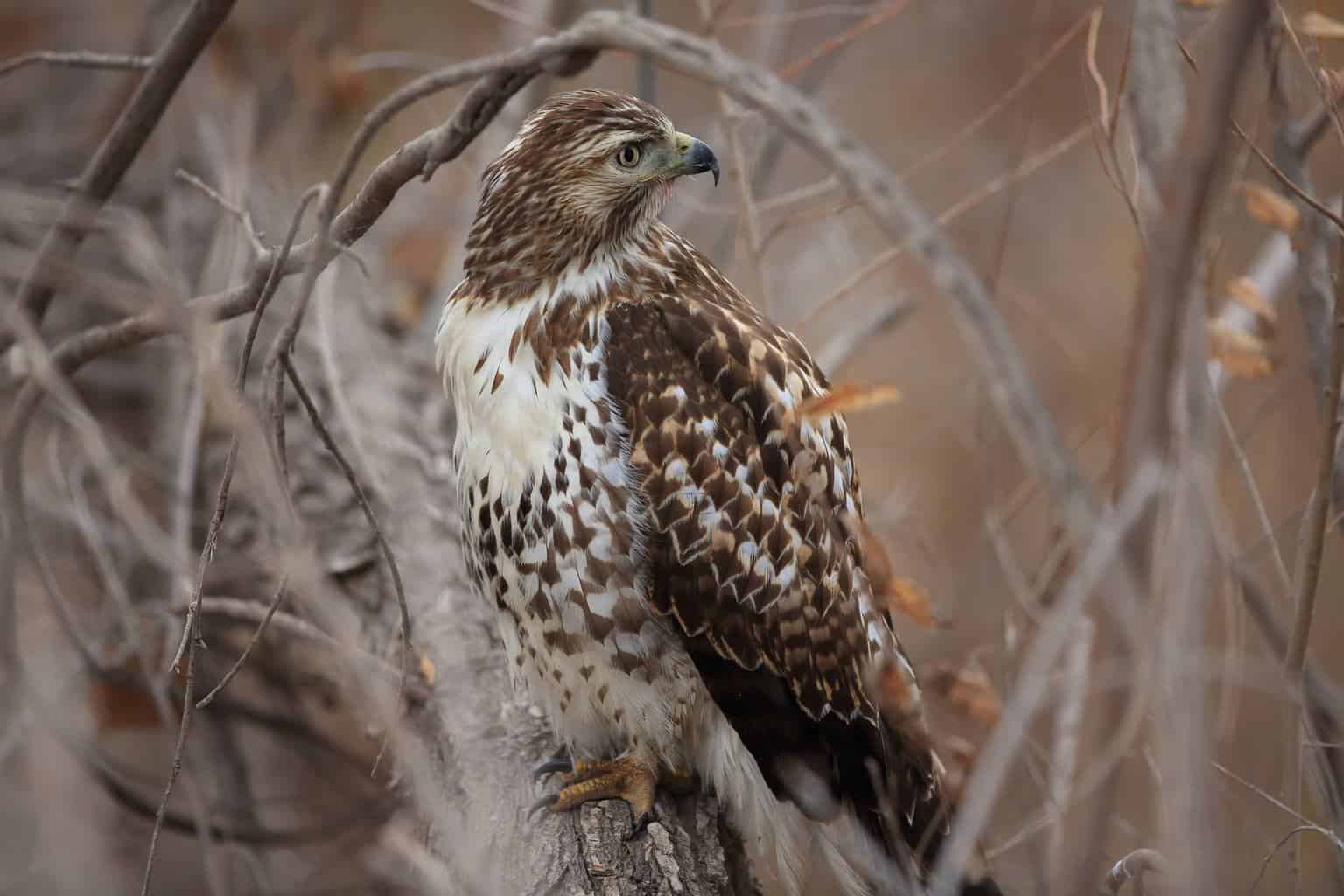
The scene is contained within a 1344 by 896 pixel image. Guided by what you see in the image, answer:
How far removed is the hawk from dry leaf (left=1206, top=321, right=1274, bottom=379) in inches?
31.9

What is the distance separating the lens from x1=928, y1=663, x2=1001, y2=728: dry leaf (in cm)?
283

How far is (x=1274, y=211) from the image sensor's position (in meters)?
2.69

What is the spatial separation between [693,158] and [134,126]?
1274 mm

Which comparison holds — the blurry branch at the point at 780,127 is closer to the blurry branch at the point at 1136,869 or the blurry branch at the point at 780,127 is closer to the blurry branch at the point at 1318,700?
the blurry branch at the point at 1136,869

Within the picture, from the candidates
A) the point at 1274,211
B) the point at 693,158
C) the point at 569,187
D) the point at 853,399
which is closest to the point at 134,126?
the point at 569,187

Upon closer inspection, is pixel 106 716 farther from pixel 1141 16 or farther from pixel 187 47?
pixel 1141 16

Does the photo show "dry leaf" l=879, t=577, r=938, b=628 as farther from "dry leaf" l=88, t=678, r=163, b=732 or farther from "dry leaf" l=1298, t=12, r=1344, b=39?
"dry leaf" l=88, t=678, r=163, b=732

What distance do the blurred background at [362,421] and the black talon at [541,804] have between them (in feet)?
0.84

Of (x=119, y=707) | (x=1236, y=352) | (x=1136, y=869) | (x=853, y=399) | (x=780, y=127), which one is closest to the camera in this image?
(x=780, y=127)

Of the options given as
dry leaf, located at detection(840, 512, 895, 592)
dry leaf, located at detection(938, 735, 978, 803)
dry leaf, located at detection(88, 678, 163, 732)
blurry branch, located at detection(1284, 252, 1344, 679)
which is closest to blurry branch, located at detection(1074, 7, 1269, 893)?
dry leaf, located at detection(840, 512, 895, 592)

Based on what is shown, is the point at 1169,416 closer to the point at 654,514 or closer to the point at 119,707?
the point at 654,514

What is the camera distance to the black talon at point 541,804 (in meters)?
2.81

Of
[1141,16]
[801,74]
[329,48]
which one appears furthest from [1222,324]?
[329,48]

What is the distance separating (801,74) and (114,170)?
3.15 metres
